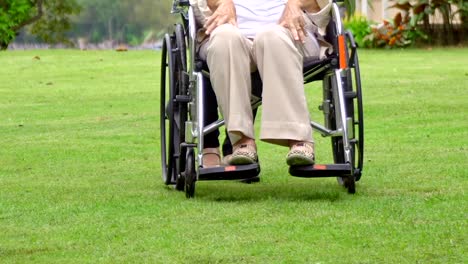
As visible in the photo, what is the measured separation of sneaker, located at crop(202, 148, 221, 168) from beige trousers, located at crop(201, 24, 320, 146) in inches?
15.5

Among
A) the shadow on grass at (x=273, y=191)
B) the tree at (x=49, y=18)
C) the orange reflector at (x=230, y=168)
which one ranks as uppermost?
the orange reflector at (x=230, y=168)

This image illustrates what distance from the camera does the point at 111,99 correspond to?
39.8 ft

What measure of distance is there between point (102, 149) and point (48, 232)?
307 centimetres

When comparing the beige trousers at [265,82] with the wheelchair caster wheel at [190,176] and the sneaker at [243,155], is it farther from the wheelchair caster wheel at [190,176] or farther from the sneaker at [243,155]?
the wheelchair caster wheel at [190,176]

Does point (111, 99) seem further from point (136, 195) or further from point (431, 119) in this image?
point (136, 195)

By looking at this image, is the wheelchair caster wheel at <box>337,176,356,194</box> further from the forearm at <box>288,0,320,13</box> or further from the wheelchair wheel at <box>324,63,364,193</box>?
the forearm at <box>288,0,320,13</box>

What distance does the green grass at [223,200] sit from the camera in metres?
4.32

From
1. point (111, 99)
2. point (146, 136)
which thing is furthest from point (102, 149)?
point (111, 99)

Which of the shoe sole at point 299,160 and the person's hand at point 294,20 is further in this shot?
the person's hand at point 294,20

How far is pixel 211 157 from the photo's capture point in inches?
236

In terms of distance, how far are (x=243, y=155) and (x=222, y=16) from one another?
638 mm

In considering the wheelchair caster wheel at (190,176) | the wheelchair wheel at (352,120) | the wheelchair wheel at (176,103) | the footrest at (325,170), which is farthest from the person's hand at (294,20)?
the wheelchair caster wheel at (190,176)

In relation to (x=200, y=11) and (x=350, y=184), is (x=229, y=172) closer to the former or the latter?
(x=350, y=184)

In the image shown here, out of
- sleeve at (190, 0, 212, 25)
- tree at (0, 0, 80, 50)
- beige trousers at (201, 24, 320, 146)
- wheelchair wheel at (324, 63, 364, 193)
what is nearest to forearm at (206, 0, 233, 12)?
sleeve at (190, 0, 212, 25)
